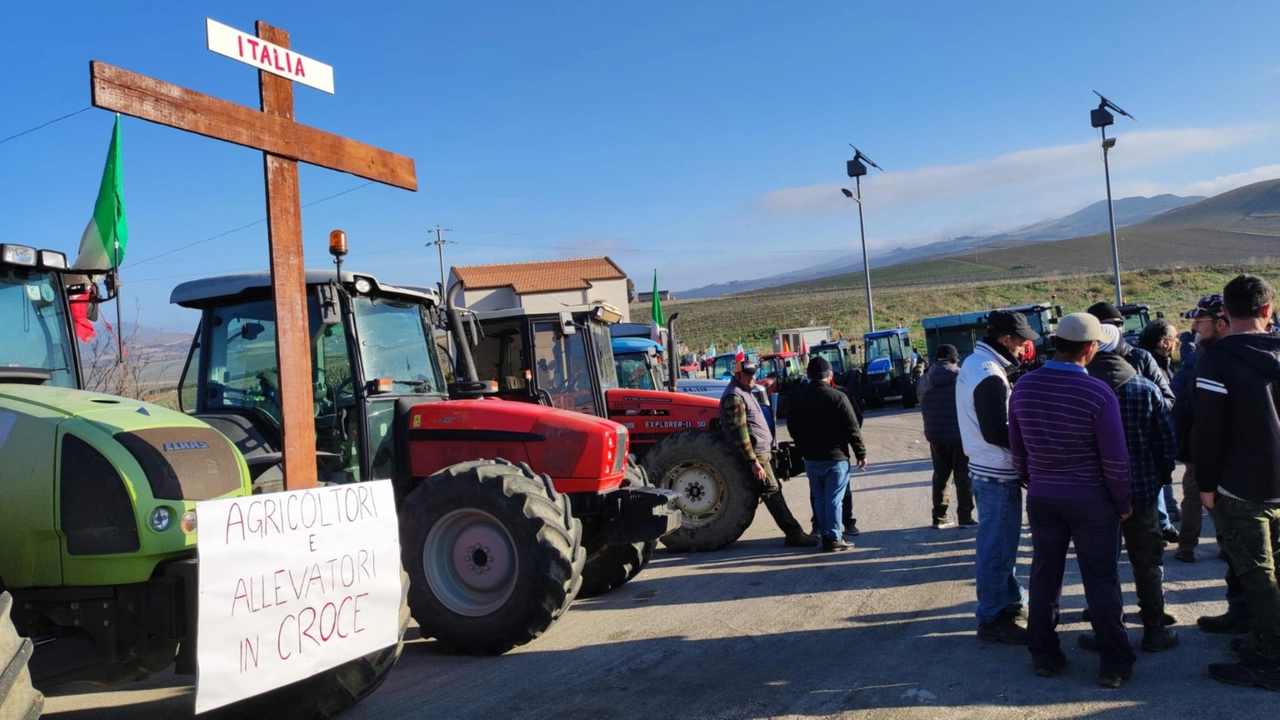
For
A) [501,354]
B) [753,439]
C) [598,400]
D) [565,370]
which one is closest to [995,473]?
[753,439]

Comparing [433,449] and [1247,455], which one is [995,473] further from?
[433,449]

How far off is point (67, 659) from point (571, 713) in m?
2.12

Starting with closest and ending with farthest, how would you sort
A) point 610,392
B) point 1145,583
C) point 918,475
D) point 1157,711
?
1. point 1157,711
2. point 1145,583
3. point 610,392
4. point 918,475

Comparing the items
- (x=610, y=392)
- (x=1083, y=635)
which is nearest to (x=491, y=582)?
(x=1083, y=635)

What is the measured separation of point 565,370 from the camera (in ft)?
29.6

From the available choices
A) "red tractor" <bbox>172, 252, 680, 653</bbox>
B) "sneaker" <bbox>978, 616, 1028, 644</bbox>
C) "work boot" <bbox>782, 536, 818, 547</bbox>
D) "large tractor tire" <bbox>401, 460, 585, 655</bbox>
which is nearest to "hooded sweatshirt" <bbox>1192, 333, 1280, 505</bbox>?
"sneaker" <bbox>978, 616, 1028, 644</bbox>

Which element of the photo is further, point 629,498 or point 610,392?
point 610,392

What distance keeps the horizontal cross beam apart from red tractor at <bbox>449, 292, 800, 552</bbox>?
3463 mm

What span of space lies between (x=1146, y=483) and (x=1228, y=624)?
0.99 metres

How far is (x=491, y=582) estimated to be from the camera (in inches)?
219

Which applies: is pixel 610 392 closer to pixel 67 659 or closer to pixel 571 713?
pixel 571 713

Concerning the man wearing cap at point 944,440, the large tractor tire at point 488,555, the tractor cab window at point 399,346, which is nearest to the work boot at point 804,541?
the man wearing cap at point 944,440

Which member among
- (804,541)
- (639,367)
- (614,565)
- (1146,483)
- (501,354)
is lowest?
(804,541)

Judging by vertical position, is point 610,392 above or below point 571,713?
above
